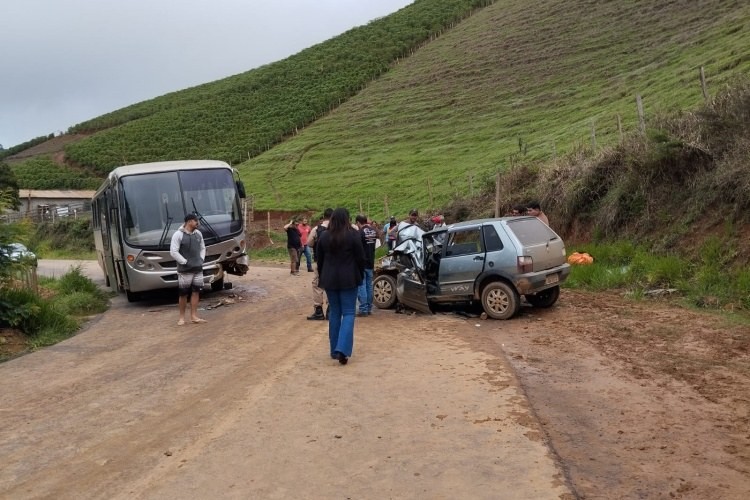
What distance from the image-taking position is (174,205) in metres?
14.3

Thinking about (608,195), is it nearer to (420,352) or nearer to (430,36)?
(420,352)

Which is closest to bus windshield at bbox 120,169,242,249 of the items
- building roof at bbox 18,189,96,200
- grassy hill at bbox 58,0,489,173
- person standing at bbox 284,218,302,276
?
person standing at bbox 284,218,302,276

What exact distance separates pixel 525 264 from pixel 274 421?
579 cm

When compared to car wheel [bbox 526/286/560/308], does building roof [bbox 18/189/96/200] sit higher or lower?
higher

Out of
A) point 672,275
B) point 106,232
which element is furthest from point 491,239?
point 106,232

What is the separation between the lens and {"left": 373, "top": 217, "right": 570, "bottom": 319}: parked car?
10.6 metres

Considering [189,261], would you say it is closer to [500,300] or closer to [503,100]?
[500,300]

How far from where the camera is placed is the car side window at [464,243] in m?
11.1

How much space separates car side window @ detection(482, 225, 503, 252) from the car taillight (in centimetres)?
40

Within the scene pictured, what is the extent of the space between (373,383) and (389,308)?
17.8 feet

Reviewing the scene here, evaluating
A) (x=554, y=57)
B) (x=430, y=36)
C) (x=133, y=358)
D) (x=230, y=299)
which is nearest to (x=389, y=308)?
(x=230, y=299)

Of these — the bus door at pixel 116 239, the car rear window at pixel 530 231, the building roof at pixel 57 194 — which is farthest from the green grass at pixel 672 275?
the building roof at pixel 57 194

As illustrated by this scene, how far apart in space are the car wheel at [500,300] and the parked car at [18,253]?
729 centimetres

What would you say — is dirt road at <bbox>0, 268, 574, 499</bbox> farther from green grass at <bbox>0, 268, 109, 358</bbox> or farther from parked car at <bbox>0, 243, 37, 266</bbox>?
parked car at <bbox>0, 243, 37, 266</bbox>
